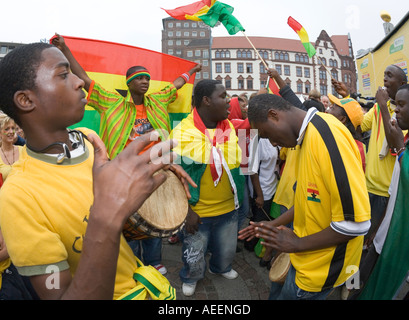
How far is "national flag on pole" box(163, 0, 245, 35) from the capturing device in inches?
176

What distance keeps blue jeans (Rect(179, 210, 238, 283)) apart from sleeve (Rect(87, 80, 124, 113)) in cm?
182

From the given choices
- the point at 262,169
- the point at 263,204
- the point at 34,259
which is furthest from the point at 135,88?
the point at 34,259

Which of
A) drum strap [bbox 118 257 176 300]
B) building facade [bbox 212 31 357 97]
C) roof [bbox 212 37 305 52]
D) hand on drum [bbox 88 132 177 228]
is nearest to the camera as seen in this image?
hand on drum [bbox 88 132 177 228]

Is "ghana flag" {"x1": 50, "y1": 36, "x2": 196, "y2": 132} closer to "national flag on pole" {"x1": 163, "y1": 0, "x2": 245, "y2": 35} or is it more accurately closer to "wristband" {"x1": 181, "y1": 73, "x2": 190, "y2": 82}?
"wristband" {"x1": 181, "y1": 73, "x2": 190, "y2": 82}

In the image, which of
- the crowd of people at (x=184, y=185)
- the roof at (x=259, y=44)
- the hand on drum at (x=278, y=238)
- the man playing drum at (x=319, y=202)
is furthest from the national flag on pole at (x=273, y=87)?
the roof at (x=259, y=44)

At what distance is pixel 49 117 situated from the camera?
1243 millimetres

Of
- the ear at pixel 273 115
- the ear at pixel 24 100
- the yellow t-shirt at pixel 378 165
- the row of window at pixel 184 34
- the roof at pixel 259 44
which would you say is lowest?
the yellow t-shirt at pixel 378 165

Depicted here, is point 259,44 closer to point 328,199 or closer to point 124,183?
point 328,199

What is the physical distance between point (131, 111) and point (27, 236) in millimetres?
2549

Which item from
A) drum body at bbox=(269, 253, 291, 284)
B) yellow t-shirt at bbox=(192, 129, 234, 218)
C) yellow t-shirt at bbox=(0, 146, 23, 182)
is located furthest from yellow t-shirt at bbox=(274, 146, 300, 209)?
yellow t-shirt at bbox=(0, 146, 23, 182)

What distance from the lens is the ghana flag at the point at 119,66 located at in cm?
391

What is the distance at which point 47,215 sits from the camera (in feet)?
3.69

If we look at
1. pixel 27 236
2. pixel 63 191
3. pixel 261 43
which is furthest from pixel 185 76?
pixel 261 43

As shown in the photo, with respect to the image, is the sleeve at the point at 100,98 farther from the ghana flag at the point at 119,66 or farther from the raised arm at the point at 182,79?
the raised arm at the point at 182,79
